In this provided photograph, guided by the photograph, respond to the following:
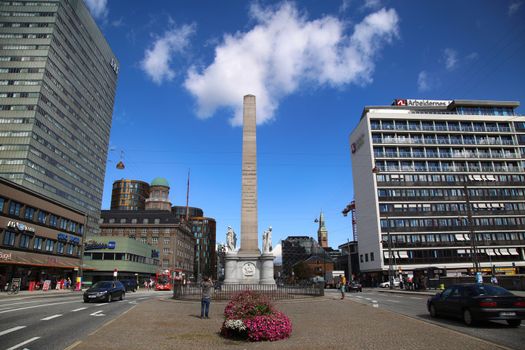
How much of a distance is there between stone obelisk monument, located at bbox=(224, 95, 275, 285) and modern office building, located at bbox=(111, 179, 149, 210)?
474ft

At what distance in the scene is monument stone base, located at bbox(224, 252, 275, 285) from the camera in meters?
30.3

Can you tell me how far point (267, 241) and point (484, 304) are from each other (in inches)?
809

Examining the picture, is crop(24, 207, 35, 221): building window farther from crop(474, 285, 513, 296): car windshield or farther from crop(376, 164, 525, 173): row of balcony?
crop(376, 164, 525, 173): row of balcony

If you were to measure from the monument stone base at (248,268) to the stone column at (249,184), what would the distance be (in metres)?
0.63

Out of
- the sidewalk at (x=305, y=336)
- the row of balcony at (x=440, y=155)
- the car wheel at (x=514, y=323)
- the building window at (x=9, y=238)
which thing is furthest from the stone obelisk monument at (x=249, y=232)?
the row of balcony at (x=440, y=155)

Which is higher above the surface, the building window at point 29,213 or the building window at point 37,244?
the building window at point 29,213

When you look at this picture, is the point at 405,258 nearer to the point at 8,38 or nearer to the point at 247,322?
the point at 247,322

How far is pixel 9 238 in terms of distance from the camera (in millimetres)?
42031

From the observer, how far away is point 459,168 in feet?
247

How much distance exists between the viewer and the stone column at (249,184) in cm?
3206

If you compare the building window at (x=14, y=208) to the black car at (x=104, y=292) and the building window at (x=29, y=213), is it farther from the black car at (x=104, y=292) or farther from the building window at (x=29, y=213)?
the black car at (x=104, y=292)

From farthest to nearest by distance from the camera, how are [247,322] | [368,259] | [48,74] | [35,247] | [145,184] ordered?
[145,184]
[48,74]
[368,259]
[35,247]
[247,322]

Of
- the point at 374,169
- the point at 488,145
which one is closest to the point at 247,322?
the point at 374,169

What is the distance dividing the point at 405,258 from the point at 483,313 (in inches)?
2383
